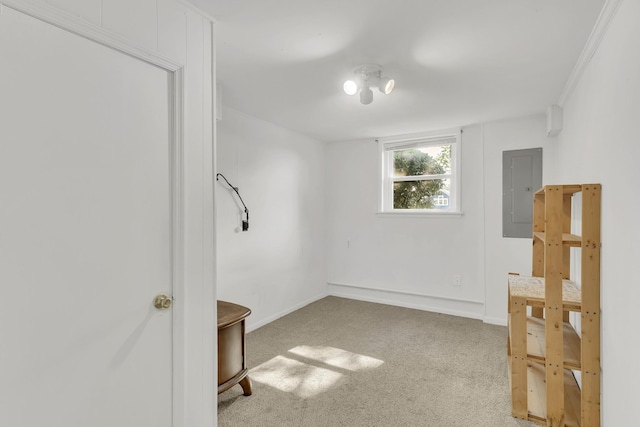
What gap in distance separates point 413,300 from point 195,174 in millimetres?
3535

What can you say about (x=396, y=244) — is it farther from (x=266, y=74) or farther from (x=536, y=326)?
(x=266, y=74)

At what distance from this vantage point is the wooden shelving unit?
→ 1813 millimetres

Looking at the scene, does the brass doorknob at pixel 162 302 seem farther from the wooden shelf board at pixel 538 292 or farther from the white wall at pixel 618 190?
the wooden shelf board at pixel 538 292

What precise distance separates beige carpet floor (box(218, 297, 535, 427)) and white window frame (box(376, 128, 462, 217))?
1291 millimetres

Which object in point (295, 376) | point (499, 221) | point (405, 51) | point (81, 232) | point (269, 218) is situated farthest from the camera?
point (269, 218)

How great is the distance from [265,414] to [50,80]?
2061 millimetres

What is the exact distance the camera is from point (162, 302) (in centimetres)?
150

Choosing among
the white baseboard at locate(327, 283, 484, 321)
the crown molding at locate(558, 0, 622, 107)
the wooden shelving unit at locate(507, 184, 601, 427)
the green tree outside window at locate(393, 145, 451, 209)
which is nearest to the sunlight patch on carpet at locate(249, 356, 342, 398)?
the wooden shelving unit at locate(507, 184, 601, 427)

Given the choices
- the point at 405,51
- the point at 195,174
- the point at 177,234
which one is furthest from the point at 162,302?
the point at 405,51

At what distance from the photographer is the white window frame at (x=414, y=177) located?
161 inches

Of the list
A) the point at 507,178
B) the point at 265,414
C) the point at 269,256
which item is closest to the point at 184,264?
the point at 265,414

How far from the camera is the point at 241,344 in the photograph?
2.32 metres

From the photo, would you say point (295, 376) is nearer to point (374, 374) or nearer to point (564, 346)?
point (374, 374)

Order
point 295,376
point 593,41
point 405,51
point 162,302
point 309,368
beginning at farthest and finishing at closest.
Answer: point 309,368, point 295,376, point 405,51, point 593,41, point 162,302
